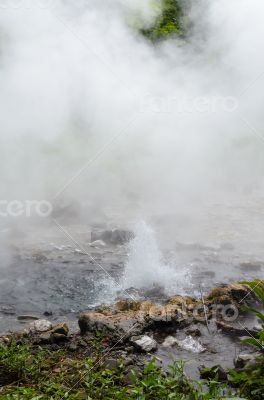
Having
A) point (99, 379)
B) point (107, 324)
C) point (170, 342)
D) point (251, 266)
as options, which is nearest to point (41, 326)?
point (107, 324)

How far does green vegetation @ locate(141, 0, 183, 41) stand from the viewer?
47.0ft

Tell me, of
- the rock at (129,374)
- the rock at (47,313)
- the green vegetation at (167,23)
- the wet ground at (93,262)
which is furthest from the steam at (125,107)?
the rock at (129,374)

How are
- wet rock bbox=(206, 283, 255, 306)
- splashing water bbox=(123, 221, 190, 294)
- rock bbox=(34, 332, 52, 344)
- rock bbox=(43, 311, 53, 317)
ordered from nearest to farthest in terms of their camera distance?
rock bbox=(34, 332, 52, 344), rock bbox=(43, 311, 53, 317), wet rock bbox=(206, 283, 255, 306), splashing water bbox=(123, 221, 190, 294)

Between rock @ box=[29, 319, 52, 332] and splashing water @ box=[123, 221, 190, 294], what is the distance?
4.59 feet

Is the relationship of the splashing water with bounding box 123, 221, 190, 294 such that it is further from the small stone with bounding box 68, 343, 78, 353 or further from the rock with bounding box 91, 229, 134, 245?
the small stone with bounding box 68, 343, 78, 353

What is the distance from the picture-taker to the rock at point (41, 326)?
4031 mm

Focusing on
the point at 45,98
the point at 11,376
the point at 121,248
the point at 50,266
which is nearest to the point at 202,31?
the point at 45,98

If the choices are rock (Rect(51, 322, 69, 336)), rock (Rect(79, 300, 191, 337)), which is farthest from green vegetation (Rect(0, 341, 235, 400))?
rock (Rect(79, 300, 191, 337))

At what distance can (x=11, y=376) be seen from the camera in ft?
9.96

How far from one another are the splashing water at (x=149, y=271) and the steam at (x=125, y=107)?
5.78 feet

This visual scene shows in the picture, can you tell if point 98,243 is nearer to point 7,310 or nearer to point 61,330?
point 7,310

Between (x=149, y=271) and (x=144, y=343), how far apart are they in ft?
6.50

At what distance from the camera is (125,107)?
38.0 ft

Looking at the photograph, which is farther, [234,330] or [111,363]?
[234,330]
